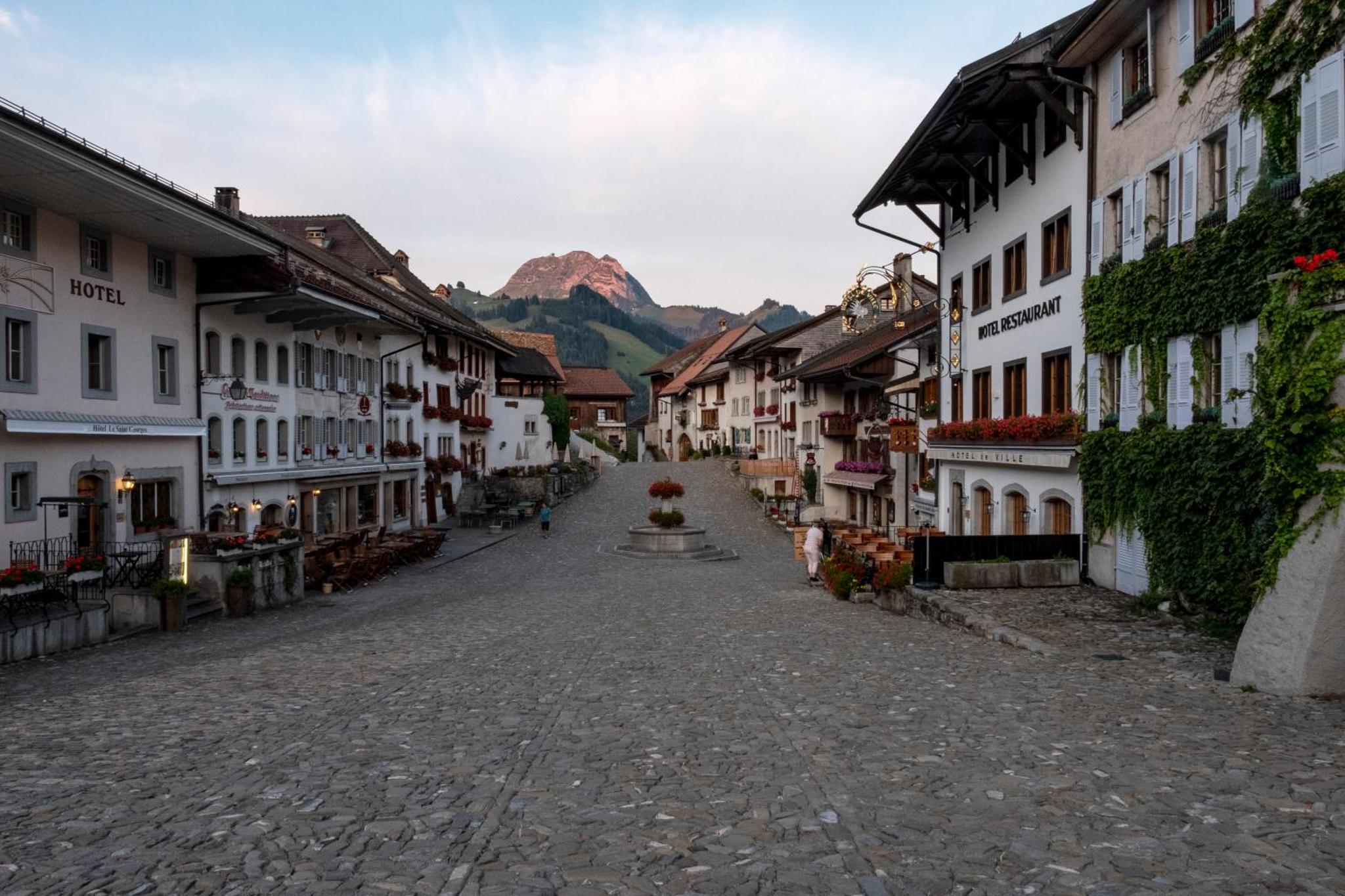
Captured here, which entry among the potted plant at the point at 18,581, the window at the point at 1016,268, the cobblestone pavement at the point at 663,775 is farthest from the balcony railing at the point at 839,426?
the potted plant at the point at 18,581

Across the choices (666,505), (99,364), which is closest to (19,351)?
(99,364)

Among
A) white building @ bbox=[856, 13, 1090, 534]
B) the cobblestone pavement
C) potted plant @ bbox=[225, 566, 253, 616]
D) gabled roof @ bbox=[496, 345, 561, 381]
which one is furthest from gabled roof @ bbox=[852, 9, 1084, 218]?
gabled roof @ bbox=[496, 345, 561, 381]

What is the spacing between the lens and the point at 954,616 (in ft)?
54.1

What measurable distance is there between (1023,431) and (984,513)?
13.8 feet

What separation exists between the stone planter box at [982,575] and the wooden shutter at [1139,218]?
5936 millimetres

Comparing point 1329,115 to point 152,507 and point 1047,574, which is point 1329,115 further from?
point 152,507

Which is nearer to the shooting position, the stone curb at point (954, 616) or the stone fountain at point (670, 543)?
the stone curb at point (954, 616)

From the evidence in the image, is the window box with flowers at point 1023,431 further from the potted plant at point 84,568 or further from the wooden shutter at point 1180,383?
the potted plant at point 84,568

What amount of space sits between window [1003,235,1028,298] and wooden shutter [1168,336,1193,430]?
681 cm

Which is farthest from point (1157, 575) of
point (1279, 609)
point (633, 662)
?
point (633, 662)

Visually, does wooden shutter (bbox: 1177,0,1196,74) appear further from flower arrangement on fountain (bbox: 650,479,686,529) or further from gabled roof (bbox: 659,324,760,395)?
gabled roof (bbox: 659,324,760,395)

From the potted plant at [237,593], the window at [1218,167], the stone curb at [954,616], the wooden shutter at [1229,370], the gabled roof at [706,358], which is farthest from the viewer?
the gabled roof at [706,358]

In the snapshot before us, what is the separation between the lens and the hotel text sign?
2094 cm

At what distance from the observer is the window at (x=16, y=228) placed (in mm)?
19109
